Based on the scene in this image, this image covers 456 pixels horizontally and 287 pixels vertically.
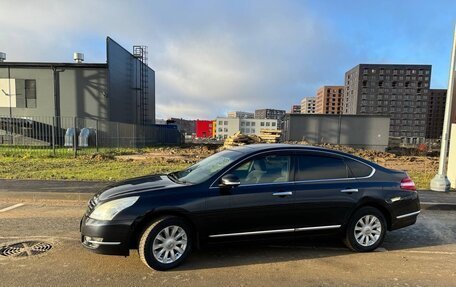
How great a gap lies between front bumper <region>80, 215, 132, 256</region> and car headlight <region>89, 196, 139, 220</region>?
6 cm

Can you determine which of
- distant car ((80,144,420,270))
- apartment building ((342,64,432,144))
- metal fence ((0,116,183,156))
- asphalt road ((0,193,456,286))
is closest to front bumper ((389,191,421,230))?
distant car ((80,144,420,270))

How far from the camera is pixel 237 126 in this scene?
271 ft

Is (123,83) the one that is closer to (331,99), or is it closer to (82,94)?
(82,94)

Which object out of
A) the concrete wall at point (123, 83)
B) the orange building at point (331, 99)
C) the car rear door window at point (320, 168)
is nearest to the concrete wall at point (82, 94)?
the concrete wall at point (123, 83)

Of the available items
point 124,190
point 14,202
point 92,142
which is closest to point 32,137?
point 92,142

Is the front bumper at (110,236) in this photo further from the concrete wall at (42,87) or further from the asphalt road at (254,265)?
the concrete wall at (42,87)

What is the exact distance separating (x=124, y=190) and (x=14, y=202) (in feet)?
Answer: 18.5

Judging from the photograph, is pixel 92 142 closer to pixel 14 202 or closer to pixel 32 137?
pixel 32 137

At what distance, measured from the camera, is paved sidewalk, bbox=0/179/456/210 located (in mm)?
8641

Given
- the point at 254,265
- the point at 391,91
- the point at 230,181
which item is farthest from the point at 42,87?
the point at 391,91

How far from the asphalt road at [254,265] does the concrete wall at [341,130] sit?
3133 cm

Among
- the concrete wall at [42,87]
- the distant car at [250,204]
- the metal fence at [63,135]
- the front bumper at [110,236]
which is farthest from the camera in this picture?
the concrete wall at [42,87]

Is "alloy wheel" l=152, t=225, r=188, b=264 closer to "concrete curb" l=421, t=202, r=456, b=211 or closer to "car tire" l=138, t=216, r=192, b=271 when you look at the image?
"car tire" l=138, t=216, r=192, b=271

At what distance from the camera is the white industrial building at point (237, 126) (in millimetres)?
83312
